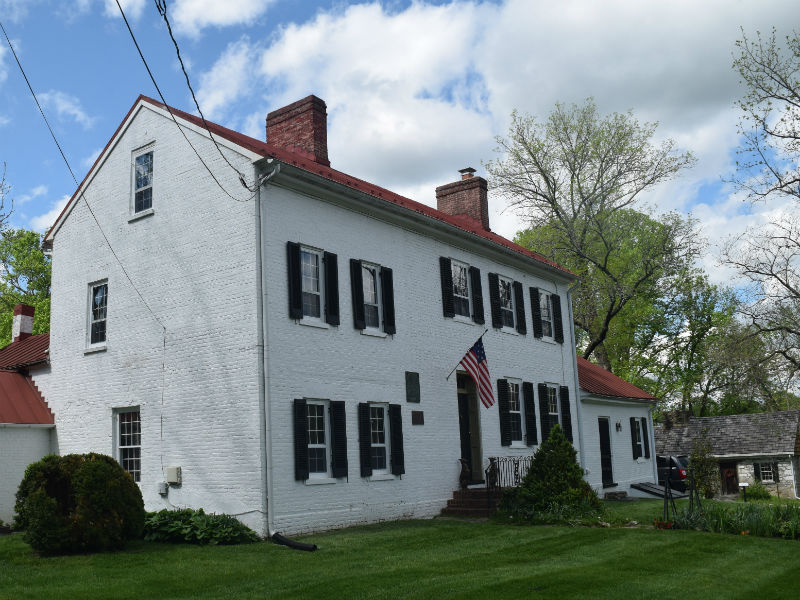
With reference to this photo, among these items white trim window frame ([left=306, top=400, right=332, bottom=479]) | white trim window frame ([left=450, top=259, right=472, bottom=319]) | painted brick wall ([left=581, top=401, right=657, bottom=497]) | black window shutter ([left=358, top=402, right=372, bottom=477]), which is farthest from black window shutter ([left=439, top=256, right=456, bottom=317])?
painted brick wall ([left=581, top=401, right=657, bottom=497])

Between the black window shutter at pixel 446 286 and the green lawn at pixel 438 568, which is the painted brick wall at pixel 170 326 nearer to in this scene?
the green lawn at pixel 438 568

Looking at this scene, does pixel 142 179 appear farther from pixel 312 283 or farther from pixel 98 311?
pixel 312 283

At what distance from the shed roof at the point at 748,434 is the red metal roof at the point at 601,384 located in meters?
12.3

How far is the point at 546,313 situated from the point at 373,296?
8.67m

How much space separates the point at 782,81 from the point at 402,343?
43.7ft

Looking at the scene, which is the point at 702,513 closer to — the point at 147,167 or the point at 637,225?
the point at 147,167

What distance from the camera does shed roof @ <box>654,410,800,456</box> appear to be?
→ 132ft

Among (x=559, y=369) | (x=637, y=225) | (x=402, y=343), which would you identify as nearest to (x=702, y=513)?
(x=402, y=343)

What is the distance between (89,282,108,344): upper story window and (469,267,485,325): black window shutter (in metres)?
8.66

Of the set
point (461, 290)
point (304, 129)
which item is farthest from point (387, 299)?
point (304, 129)

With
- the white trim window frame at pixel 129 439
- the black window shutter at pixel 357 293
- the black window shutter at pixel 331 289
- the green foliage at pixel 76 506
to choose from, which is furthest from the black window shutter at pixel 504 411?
the green foliage at pixel 76 506

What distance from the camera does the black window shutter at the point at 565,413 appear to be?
2305cm

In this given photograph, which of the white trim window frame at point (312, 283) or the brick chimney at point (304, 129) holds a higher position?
the brick chimney at point (304, 129)

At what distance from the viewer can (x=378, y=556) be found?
1122cm
